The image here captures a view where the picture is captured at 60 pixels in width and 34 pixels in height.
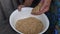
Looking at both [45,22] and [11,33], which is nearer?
[45,22]

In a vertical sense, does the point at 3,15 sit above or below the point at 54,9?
below

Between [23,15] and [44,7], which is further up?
[44,7]

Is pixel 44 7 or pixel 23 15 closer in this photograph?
pixel 44 7

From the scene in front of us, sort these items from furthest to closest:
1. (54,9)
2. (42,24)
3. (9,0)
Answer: (9,0), (42,24), (54,9)

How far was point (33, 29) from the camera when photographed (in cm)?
131

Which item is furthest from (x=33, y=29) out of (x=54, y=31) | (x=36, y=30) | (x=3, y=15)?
(x=3, y=15)

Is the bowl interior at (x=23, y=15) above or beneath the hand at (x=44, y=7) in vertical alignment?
beneath

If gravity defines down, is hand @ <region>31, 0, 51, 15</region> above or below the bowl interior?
above

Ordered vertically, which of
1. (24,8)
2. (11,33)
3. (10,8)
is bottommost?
(11,33)

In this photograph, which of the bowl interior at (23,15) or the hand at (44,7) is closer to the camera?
the hand at (44,7)

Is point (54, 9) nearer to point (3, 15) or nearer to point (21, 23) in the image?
point (21, 23)

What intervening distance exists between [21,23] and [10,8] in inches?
11.4

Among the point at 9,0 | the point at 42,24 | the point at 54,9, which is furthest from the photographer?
the point at 9,0

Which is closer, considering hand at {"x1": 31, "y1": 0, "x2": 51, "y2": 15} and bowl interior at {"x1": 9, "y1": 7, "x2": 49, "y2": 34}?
hand at {"x1": 31, "y1": 0, "x2": 51, "y2": 15}
